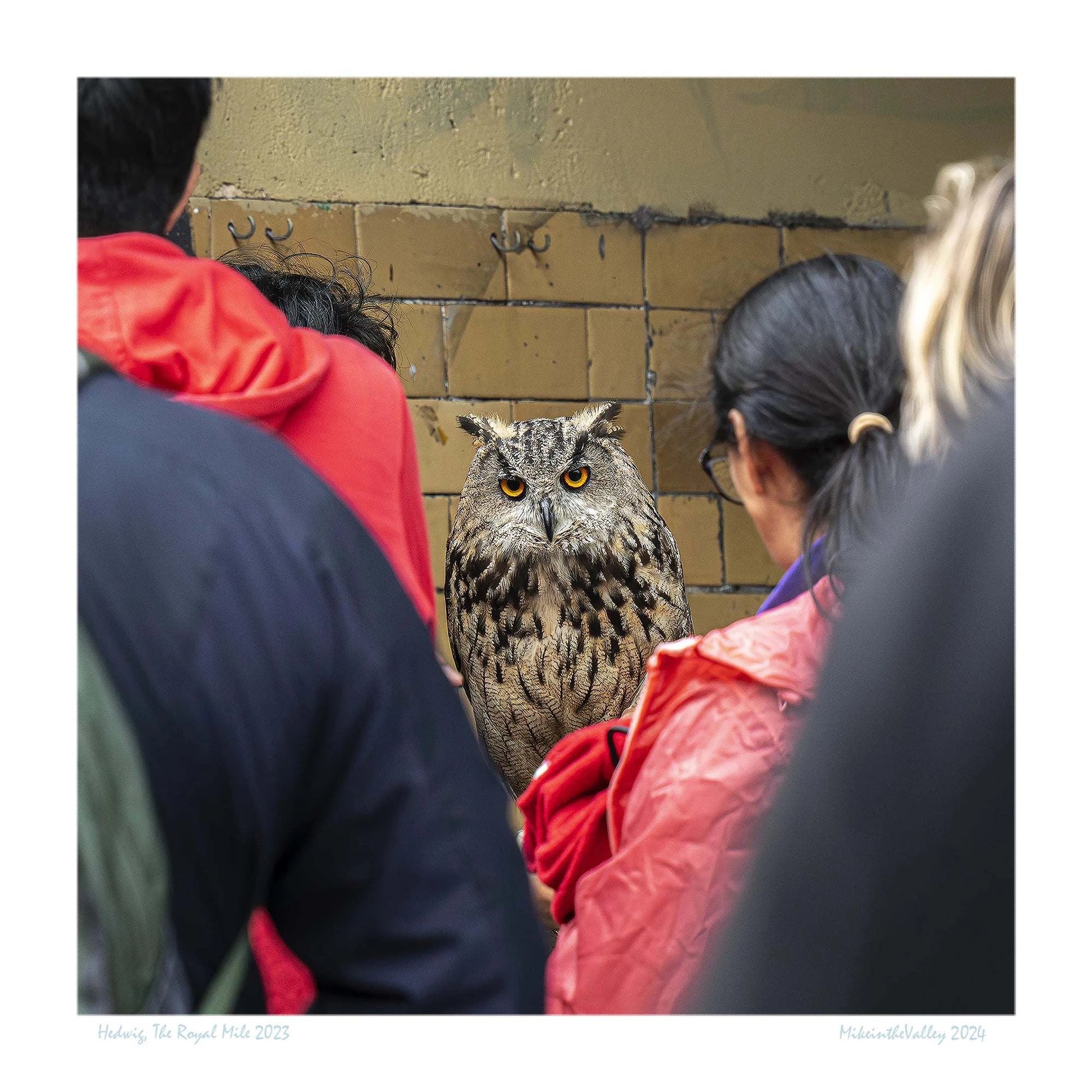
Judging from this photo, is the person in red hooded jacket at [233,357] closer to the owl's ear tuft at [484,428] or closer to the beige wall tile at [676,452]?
the beige wall tile at [676,452]

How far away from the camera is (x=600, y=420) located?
1.90 metres

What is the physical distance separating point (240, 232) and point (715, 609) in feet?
3.24

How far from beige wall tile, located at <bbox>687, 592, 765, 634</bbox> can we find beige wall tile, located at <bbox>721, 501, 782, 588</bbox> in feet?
0.10

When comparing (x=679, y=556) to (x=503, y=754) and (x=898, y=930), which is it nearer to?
(x=503, y=754)

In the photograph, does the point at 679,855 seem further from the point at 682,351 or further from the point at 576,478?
the point at 576,478

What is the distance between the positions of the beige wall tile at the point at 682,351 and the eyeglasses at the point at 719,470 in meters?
0.07

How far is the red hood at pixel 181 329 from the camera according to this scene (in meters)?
0.87

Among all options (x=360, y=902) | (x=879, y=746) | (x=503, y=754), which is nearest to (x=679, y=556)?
(x=503, y=754)

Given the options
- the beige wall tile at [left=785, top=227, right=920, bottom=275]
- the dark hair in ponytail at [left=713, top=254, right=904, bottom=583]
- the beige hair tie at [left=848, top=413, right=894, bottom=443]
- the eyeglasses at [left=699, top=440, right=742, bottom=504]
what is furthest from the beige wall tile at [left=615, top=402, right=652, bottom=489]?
the beige hair tie at [left=848, top=413, right=894, bottom=443]

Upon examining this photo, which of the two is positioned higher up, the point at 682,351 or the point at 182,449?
the point at 682,351

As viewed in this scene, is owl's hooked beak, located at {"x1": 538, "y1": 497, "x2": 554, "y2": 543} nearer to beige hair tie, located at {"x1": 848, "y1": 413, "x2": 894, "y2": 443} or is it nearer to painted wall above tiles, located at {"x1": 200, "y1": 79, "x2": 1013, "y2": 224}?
painted wall above tiles, located at {"x1": 200, "y1": 79, "x2": 1013, "y2": 224}

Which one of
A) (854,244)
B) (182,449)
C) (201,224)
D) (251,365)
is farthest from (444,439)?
(182,449)

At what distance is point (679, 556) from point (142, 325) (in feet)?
4.05

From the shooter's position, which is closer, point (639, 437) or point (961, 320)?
point (961, 320)
